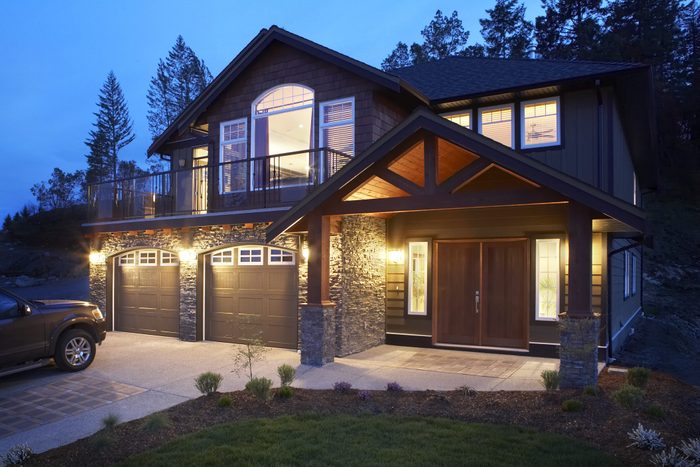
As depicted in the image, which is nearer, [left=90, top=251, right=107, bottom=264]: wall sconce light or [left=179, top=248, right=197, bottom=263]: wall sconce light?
[left=179, top=248, right=197, bottom=263]: wall sconce light

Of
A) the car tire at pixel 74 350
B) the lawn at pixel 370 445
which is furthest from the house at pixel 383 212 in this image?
the car tire at pixel 74 350

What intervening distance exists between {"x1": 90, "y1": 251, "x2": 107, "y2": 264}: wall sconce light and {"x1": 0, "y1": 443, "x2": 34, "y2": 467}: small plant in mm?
10210

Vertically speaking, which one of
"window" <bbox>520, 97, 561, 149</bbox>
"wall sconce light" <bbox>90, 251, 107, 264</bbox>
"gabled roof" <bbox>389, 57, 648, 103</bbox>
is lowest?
"wall sconce light" <bbox>90, 251, 107, 264</bbox>

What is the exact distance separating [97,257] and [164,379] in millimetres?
7802

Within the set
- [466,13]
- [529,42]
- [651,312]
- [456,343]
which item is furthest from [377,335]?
[466,13]

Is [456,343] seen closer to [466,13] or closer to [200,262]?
[200,262]

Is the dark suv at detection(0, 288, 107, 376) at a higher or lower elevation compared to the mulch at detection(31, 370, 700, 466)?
higher

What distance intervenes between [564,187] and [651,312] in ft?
51.5

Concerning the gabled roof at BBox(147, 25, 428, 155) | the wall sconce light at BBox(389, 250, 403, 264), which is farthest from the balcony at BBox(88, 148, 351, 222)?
the wall sconce light at BBox(389, 250, 403, 264)

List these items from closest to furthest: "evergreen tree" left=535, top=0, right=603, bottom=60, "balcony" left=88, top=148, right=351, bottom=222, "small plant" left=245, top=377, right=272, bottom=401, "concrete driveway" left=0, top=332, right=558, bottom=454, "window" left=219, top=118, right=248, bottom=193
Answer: "concrete driveway" left=0, top=332, right=558, bottom=454
"small plant" left=245, top=377, right=272, bottom=401
"balcony" left=88, top=148, right=351, bottom=222
"window" left=219, top=118, right=248, bottom=193
"evergreen tree" left=535, top=0, right=603, bottom=60

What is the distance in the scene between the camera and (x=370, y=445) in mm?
5512

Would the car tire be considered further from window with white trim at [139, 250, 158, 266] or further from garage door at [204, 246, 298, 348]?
window with white trim at [139, 250, 158, 266]

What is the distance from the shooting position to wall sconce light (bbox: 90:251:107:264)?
15164 mm

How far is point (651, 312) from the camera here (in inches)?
793
